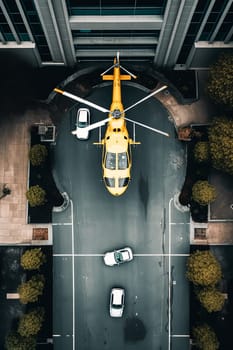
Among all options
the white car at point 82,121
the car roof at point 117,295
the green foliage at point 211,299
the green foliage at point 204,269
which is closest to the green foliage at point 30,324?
the car roof at point 117,295

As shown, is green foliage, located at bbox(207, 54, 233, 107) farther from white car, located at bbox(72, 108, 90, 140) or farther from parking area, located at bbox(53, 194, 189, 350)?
white car, located at bbox(72, 108, 90, 140)

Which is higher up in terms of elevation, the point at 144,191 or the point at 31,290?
the point at 144,191

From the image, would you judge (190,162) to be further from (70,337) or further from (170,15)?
(70,337)

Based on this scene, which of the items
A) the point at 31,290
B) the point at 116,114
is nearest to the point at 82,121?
the point at 116,114

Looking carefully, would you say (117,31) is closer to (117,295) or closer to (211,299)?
(117,295)

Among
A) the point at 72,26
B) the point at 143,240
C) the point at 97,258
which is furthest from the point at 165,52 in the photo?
the point at 97,258
